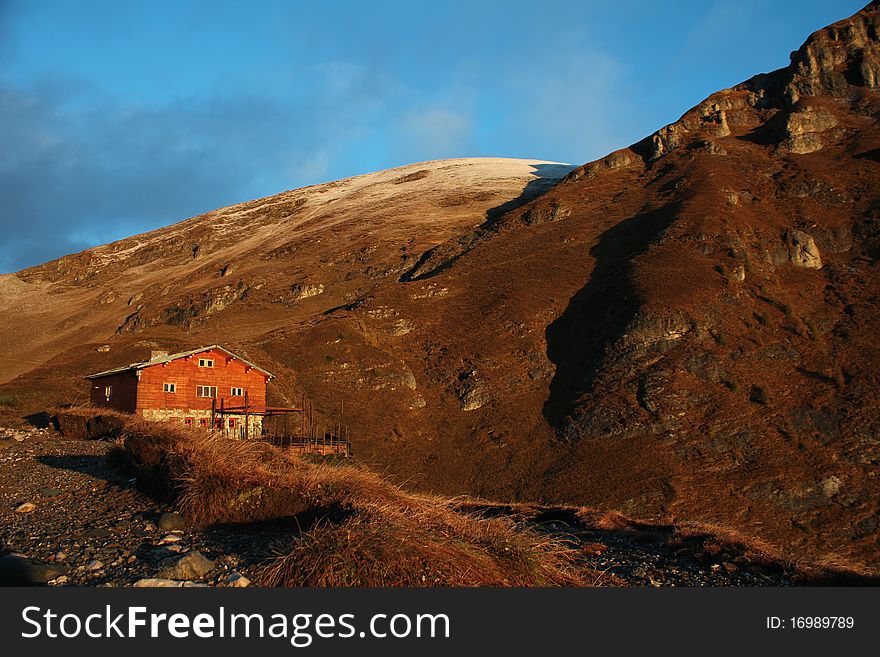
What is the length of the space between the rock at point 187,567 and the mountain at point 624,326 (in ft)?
140

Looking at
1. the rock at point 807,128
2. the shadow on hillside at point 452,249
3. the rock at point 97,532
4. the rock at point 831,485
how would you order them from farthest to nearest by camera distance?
the rock at point 807,128
the shadow on hillside at point 452,249
the rock at point 831,485
the rock at point 97,532

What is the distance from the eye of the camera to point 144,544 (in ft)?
30.9

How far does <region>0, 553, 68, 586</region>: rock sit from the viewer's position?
291 inches

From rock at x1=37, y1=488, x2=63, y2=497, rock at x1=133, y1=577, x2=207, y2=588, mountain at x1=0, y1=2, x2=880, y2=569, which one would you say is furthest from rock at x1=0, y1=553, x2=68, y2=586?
mountain at x1=0, y1=2, x2=880, y2=569

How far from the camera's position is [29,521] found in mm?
11312

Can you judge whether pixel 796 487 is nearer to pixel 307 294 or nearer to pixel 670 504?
pixel 670 504

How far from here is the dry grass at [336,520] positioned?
7.15m

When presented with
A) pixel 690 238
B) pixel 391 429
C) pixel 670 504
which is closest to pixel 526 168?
pixel 690 238

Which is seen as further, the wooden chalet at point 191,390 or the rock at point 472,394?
the rock at point 472,394

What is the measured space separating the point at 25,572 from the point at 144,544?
6.29 feet

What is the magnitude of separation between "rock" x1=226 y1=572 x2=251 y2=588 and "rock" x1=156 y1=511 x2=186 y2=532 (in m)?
3.08

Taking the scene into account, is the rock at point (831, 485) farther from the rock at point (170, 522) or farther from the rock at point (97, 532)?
the rock at point (97, 532)

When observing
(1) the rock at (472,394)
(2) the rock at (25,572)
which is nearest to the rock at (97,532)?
(2) the rock at (25,572)

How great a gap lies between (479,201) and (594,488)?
4508 inches
